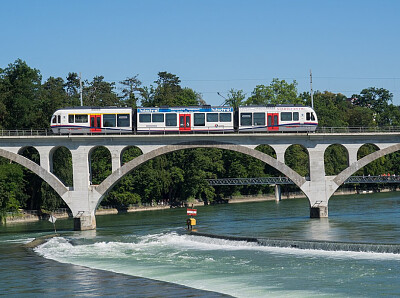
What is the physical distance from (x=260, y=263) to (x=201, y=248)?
897 centimetres

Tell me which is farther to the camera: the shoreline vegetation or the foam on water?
the shoreline vegetation

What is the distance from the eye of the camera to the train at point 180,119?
6388 centimetres

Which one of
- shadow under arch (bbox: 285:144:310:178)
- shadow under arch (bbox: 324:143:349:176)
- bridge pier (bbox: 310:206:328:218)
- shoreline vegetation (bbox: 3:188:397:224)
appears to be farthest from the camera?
shadow under arch (bbox: 324:143:349:176)

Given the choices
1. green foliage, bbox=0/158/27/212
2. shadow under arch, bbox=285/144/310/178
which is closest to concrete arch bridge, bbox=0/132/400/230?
green foliage, bbox=0/158/27/212

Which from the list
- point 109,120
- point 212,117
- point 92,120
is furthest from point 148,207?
point 212,117

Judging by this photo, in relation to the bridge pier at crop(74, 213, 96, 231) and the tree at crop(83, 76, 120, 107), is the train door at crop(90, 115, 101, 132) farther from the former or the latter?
the tree at crop(83, 76, 120, 107)

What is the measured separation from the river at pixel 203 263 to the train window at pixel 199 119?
9708 millimetres

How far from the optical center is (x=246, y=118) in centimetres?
6494

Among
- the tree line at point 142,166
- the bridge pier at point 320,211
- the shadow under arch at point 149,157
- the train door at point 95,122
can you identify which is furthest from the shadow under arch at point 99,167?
the bridge pier at point 320,211

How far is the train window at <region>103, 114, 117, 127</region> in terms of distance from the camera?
6400 centimetres

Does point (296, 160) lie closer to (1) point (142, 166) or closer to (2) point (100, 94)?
(1) point (142, 166)

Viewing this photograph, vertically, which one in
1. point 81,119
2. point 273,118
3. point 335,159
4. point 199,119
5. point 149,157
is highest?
point 81,119

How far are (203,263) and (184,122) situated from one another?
84.3ft

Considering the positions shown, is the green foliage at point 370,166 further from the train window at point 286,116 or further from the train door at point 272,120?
the train door at point 272,120
